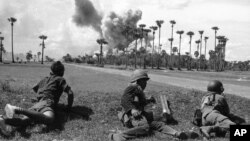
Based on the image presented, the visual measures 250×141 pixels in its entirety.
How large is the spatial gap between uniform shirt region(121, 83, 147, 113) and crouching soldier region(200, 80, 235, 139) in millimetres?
1927

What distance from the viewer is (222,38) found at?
482ft

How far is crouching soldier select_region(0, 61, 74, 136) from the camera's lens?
8.37m

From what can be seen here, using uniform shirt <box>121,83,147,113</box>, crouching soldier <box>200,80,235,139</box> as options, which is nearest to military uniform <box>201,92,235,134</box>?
crouching soldier <box>200,80,235,139</box>

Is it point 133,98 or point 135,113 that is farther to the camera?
point 133,98

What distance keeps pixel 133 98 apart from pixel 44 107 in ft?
8.60

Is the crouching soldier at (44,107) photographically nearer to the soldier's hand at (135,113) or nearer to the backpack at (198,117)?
the soldier's hand at (135,113)

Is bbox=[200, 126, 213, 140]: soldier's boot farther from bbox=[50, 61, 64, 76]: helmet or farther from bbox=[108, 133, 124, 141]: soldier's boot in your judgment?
bbox=[50, 61, 64, 76]: helmet

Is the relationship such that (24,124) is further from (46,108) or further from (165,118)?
(165,118)

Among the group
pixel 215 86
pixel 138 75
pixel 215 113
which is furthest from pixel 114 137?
pixel 215 86

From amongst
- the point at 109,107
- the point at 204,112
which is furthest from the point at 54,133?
the point at 204,112

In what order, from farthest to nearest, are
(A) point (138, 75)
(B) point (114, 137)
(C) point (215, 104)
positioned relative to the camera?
(C) point (215, 104)
(A) point (138, 75)
(B) point (114, 137)

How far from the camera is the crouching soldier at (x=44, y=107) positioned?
8.37m

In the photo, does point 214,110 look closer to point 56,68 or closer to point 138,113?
point 138,113

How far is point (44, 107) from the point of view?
9430 millimetres
